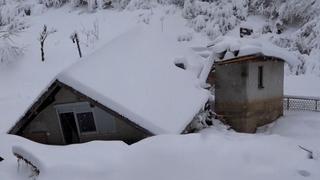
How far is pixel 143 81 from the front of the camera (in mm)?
14023

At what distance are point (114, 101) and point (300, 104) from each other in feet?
39.4

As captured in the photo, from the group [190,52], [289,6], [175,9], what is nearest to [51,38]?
[175,9]

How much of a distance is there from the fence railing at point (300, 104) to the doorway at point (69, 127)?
11.2 metres

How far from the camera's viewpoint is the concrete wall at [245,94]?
1702 centimetres

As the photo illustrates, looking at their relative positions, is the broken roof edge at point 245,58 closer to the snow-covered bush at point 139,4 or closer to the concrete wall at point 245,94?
the concrete wall at point 245,94

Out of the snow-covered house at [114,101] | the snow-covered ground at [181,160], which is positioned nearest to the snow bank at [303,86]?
the snow-covered house at [114,101]

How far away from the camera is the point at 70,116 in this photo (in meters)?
14.1

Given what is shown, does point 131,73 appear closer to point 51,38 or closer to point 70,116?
point 70,116

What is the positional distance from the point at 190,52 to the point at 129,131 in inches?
289

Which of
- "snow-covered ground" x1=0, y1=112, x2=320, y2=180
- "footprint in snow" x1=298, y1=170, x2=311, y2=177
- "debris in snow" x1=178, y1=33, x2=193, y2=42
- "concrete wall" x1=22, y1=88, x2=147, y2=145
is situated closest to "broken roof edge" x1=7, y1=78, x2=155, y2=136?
"concrete wall" x1=22, y1=88, x2=147, y2=145

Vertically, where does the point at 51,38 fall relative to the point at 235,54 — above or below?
below

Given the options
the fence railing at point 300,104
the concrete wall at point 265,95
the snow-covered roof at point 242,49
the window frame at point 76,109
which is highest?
the snow-covered roof at point 242,49

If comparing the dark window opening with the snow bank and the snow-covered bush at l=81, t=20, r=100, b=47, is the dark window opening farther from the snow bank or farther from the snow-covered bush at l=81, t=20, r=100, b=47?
the snow-covered bush at l=81, t=20, r=100, b=47

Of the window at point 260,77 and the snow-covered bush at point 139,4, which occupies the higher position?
the snow-covered bush at point 139,4
